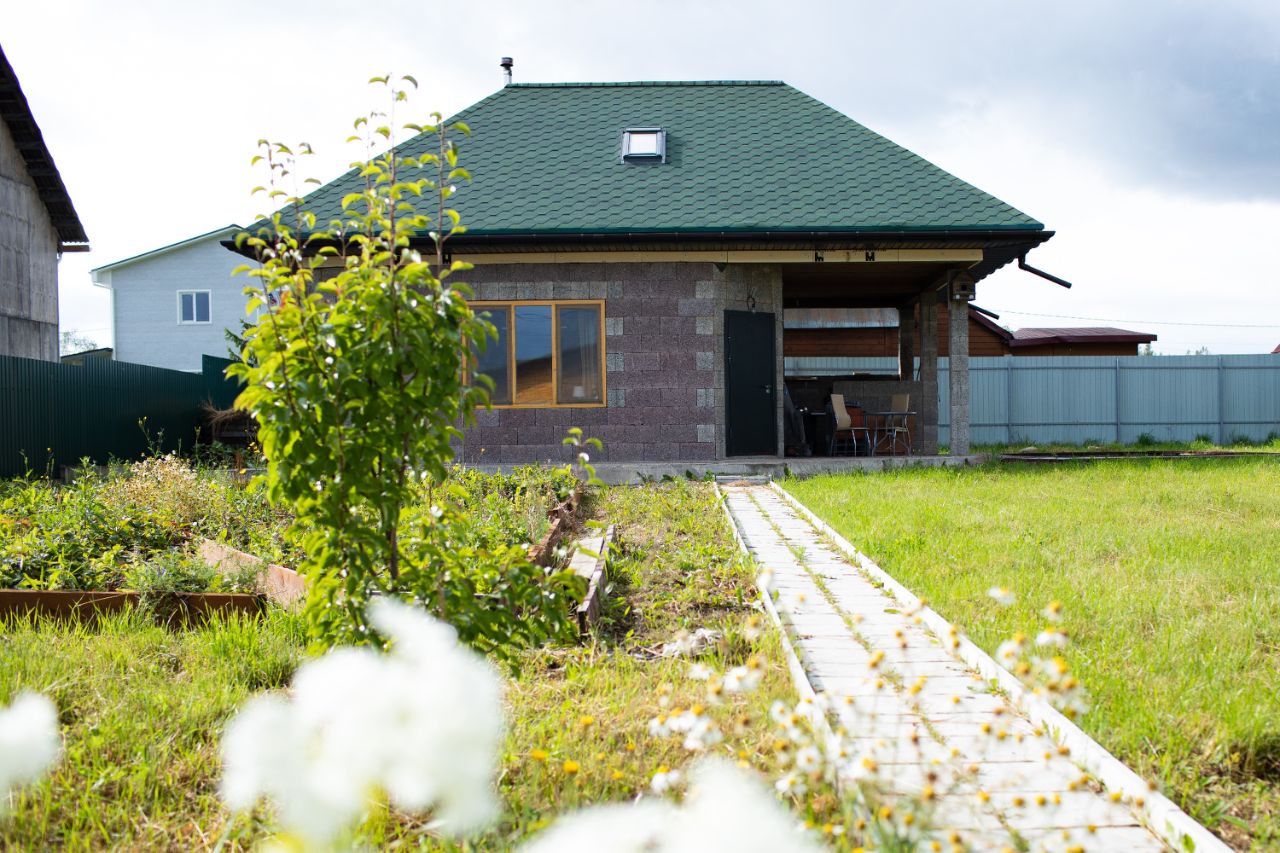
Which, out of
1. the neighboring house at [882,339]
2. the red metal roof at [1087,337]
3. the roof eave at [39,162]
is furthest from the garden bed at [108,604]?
the red metal roof at [1087,337]

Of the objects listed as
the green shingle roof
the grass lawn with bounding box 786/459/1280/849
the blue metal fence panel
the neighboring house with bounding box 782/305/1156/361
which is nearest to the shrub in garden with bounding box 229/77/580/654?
the grass lawn with bounding box 786/459/1280/849

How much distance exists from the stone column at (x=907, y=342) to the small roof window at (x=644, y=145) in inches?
196

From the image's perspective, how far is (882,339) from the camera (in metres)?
22.6

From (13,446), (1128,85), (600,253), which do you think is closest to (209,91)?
(600,253)

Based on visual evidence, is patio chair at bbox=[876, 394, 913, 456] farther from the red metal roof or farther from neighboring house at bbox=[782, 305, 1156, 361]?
the red metal roof

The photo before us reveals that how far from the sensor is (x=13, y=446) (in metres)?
11.2

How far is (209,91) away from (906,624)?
4536mm

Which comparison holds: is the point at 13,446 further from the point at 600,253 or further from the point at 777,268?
the point at 777,268

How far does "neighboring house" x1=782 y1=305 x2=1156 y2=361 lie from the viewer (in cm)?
1814

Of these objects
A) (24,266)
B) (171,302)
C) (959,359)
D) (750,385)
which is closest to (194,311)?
(171,302)

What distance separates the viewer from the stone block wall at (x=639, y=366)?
11.6 m

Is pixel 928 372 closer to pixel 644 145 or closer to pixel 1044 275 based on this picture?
pixel 1044 275

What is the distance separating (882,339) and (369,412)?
69.0 feet

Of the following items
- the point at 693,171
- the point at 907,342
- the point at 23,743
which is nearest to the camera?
the point at 23,743
